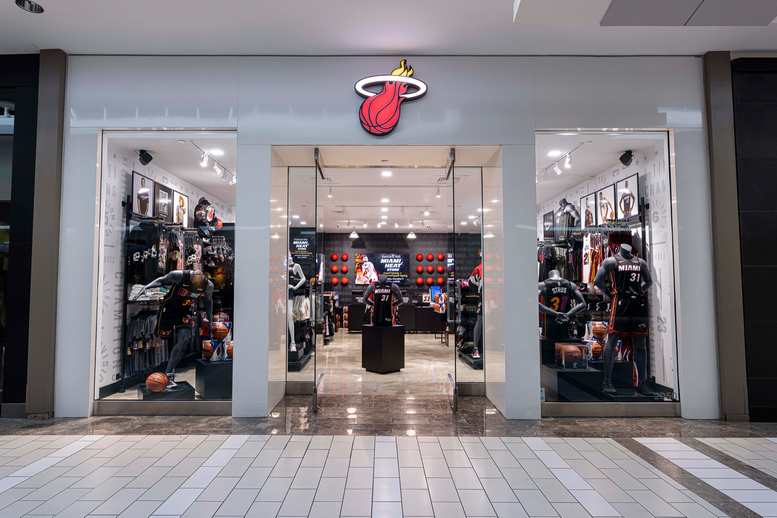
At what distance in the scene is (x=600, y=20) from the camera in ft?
12.6

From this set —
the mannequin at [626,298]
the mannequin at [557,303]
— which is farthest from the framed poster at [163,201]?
the mannequin at [626,298]

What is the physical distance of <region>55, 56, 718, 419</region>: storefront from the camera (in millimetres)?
4492

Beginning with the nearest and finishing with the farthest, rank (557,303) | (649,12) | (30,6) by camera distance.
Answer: (649,12), (30,6), (557,303)

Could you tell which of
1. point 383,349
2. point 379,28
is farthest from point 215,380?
point 379,28

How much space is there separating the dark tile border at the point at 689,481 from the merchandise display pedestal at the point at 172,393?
14.1 ft

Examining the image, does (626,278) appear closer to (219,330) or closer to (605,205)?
(605,205)

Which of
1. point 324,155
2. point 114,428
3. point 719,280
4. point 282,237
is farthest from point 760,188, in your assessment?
point 114,428

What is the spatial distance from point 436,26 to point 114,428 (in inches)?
197

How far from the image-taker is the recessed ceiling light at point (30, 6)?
374 centimetres

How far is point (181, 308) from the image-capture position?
192 inches

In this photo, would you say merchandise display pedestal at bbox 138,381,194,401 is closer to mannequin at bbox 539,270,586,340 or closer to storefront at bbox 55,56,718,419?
storefront at bbox 55,56,718,419

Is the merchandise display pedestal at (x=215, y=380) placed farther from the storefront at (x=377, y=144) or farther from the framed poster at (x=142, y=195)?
the framed poster at (x=142, y=195)

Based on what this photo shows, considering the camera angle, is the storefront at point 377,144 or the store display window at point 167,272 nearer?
the storefront at point 377,144

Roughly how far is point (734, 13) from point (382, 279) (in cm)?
602
